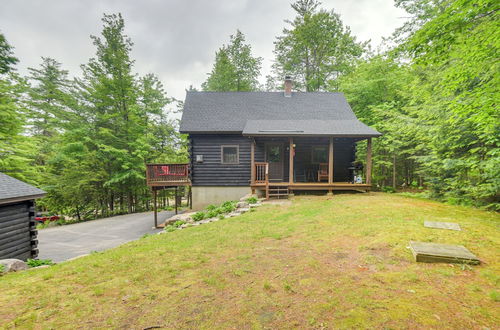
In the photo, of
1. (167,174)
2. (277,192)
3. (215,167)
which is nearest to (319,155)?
(277,192)

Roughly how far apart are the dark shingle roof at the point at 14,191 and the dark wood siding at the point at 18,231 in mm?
402

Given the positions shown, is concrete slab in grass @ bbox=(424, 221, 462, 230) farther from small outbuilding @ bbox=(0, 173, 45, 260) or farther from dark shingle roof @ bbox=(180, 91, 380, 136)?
small outbuilding @ bbox=(0, 173, 45, 260)

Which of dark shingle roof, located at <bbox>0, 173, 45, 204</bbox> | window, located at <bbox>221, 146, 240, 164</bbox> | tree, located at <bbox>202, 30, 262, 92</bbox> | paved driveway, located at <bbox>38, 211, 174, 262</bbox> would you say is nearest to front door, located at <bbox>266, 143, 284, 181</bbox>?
window, located at <bbox>221, 146, 240, 164</bbox>

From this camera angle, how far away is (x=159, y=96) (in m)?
17.9

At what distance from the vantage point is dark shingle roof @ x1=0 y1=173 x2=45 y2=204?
5745 millimetres

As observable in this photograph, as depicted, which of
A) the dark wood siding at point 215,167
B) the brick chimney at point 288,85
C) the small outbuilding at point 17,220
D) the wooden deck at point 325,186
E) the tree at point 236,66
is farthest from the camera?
the tree at point 236,66

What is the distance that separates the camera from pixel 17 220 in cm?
631

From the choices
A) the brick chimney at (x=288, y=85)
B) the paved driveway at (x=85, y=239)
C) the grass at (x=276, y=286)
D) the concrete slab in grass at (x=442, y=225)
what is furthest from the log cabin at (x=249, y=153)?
the grass at (x=276, y=286)

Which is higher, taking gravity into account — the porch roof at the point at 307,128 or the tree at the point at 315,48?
the tree at the point at 315,48

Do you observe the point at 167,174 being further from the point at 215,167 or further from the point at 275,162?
the point at 275,162

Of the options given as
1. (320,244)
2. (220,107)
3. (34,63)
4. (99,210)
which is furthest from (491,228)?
(34,63)

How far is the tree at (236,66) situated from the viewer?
63.3 feet

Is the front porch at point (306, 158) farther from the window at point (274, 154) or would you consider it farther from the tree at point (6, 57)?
the tree at point (6, 57)

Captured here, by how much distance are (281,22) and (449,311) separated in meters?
22.3
